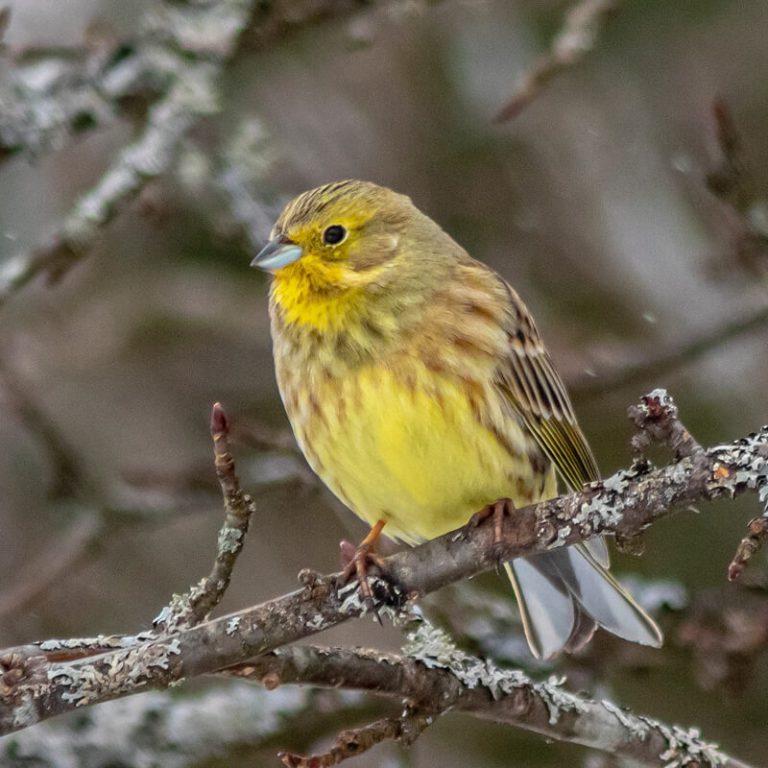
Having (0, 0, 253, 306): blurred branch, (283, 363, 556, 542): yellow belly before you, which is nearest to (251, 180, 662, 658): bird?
(283, 363, 556, 542): yellow belly

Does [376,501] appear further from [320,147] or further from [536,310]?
[320,147]

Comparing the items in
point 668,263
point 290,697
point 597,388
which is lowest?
point 290,697

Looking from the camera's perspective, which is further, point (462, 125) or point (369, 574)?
point (462, 125)

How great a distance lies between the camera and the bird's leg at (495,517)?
120 inches

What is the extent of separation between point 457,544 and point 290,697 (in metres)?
1.64

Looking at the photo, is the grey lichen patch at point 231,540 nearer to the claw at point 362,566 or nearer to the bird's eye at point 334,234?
the claw at point 362,566

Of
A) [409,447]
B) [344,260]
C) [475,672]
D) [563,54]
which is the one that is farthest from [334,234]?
[475,672]

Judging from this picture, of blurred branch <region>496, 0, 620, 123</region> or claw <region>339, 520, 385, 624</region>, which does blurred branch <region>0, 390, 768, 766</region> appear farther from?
blurred branch <region>496, 0, 620, 123</region>

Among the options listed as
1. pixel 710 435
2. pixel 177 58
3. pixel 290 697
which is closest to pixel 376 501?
pixel 290 697

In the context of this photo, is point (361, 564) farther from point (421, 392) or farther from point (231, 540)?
point (421, 392)

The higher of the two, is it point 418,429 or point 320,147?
point 320,147

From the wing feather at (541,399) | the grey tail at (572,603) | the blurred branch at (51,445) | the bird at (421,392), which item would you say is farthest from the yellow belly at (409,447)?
the blurred branch at (51,445)

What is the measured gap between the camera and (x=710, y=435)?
591 cm

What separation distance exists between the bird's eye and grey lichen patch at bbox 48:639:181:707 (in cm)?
164
